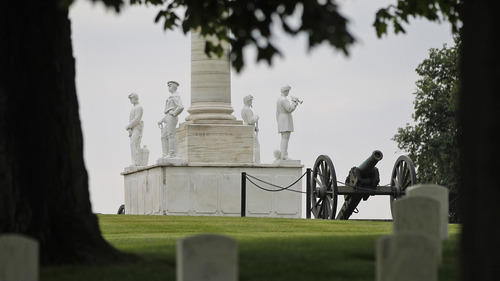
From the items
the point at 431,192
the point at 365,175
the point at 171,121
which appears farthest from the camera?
the point at 171,121

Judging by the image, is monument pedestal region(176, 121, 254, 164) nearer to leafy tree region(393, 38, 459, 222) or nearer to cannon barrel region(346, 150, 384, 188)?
cannon barrel region(346, 150, 384, 188)

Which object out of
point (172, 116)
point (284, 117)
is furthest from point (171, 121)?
point (284, 117)

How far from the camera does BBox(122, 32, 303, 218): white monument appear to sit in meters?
30.6

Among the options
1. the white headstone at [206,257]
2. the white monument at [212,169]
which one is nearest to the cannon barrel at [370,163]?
the white monument at [212,169]

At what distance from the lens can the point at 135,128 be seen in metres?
34.3

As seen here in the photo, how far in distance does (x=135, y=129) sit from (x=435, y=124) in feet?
38.3

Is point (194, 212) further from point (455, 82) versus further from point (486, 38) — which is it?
point (486, 38)

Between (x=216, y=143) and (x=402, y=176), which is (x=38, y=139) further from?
(x=216, y=143)

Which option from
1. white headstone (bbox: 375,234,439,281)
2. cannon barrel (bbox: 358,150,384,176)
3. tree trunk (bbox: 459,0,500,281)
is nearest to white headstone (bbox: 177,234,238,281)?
white headstone (bbox: 375,234,439,281)

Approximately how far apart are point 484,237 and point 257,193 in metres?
23.1

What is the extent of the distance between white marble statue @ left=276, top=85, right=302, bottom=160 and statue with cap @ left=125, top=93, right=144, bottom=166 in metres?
4.27

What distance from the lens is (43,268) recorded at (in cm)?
1102

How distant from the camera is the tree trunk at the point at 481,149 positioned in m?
8.09

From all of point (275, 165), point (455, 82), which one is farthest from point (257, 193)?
point (455, 82)
